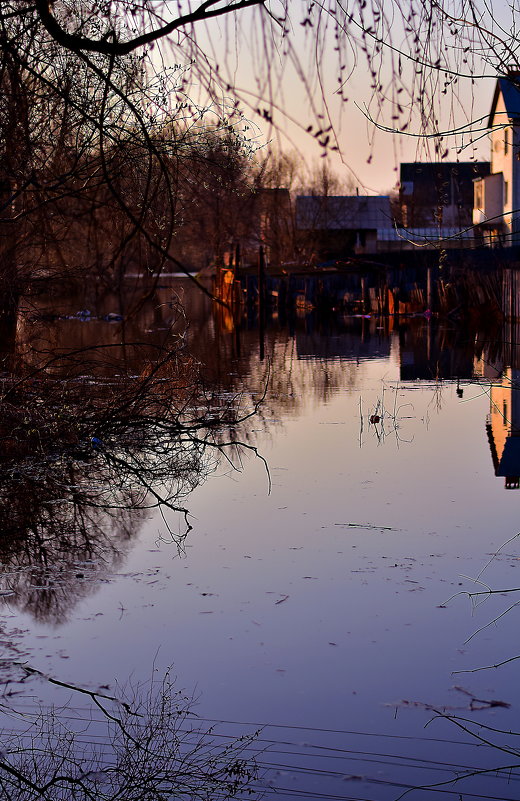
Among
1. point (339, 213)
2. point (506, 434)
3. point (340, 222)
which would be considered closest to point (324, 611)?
point (506, 434)

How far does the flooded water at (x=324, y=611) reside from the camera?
430cm

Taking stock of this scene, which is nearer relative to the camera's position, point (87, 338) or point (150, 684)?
point (150, 684)

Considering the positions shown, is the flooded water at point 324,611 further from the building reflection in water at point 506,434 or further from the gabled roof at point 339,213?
the gabled roof at point 339,213

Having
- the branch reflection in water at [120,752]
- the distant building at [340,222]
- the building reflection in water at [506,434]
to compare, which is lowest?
the branch reflection in water at [120,752]

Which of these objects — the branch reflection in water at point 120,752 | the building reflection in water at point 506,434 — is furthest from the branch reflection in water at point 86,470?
the building reflection in water at point 506,434

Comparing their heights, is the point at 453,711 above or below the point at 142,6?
below

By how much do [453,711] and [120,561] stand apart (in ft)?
9.82

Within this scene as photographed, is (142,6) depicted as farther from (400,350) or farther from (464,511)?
(400,350)

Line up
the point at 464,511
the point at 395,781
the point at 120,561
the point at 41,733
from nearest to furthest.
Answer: the point at 395,781
the point at 41,733
the point at 120,561
the point at 464,511

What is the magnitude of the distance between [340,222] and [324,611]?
73135 millimetres

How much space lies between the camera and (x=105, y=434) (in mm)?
11430

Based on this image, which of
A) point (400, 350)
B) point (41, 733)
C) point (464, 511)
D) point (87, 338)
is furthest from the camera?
point (87, 338)

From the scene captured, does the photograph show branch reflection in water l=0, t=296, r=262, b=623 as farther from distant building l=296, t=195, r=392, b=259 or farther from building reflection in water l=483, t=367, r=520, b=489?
distant building l=296, t=195, r=392, b=259

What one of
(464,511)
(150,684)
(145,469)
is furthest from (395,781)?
Result: (145,469)
